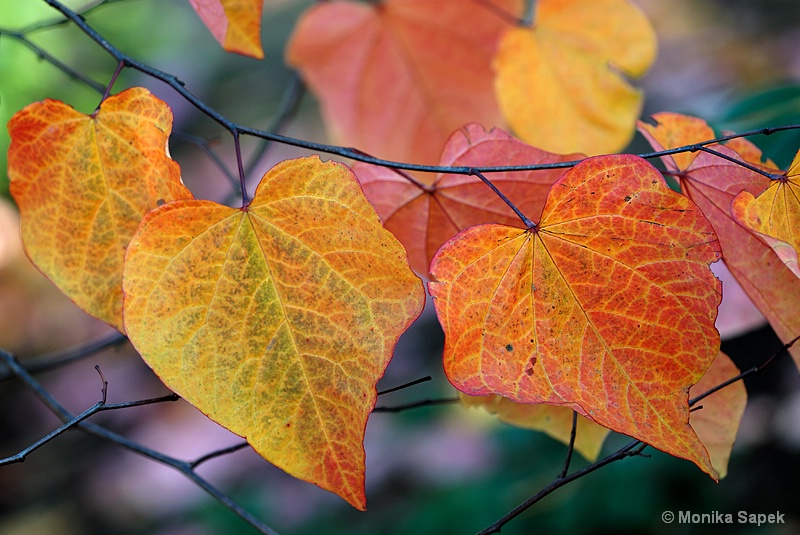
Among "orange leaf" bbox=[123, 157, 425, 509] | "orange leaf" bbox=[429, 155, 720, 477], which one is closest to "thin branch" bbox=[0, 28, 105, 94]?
"orange leaf" bbox=[123, 157, 425, 509]

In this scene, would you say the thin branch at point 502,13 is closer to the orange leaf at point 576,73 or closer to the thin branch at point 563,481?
the orange leaf at point 576,73

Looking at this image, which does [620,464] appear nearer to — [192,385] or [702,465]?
[702,465]

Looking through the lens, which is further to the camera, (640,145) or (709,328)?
(640,145)

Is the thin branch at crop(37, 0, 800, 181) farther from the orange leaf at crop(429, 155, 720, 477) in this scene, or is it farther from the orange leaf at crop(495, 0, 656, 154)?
the orange leaf at crop(495, 0, 656, 154)

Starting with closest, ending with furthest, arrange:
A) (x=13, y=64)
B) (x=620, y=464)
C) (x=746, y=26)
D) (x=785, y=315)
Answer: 1. (x=785, y=315)
2. (x=620, y=464)
3. (x=13, y=64)
4. (x=746, y=26)

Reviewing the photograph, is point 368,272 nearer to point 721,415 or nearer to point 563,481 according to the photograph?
point 563,481

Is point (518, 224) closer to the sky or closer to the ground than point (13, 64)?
closer to the sky

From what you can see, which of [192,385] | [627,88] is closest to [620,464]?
[627,88]

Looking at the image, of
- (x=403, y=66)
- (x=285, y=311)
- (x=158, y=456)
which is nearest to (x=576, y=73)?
(x=403, y=66)
